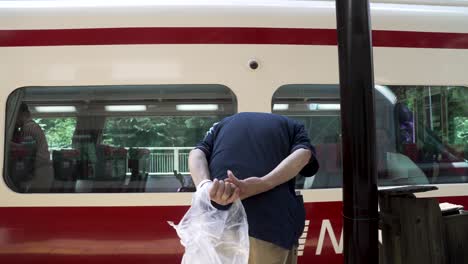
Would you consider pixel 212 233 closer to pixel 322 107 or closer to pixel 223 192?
pixel 223 192

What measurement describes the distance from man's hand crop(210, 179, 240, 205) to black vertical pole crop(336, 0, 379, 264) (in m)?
0.39

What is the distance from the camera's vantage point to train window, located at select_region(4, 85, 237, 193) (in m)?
2.91


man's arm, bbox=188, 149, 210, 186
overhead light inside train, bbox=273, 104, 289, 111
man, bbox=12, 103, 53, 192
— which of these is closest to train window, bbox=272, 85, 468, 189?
overhead light inside train, bbox=273, 104, 289, 111

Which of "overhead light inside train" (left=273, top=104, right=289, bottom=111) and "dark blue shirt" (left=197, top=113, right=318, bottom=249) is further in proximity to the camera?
"overhead light inside train" (left=273, top=104, right=289, bottom=111)

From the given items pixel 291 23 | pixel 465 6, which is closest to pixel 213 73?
pixel 291 23

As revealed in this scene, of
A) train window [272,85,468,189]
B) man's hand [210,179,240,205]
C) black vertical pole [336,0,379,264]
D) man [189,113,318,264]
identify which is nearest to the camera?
black vertical pole [336,0,379,264]

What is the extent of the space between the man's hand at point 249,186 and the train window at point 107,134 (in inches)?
52.5

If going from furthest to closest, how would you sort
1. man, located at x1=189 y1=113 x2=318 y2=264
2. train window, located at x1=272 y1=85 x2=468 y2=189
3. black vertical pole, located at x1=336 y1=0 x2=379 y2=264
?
train window, located at x1=272 y1=85 x2=468 y2=189 < man, located at x1=189 y1=113 x2=318 y2=264 < black vertical pole, located at x1=336 y1=0 x2=379 y2=264

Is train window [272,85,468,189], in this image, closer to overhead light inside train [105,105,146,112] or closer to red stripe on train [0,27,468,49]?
red stripe on train [0,27,468,49]

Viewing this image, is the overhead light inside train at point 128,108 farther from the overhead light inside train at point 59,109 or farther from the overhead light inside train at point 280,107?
the overhead light inside train at point 280,107

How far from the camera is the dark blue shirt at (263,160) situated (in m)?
1.68

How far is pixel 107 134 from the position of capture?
117 inches

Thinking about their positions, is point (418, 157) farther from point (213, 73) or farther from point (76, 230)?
point (76, 230)

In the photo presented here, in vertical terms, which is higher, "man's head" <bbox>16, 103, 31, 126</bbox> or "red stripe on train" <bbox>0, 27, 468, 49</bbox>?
"red stripe on train" <bbox>0, 27, 468, 49</bbox>
